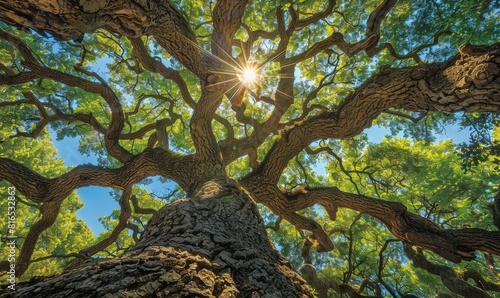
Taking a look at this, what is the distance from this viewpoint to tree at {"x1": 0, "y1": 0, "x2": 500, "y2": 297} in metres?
2.20

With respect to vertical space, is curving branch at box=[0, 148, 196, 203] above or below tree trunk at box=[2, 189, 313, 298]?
above

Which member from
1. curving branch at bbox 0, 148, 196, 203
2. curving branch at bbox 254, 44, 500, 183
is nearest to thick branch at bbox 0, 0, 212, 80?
curving branch at bbox 0, 148, 196, 203

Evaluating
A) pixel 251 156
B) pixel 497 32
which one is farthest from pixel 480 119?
pixel 251 156

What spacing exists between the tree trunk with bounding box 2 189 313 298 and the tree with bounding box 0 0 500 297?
0.01 m

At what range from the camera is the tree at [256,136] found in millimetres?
2198

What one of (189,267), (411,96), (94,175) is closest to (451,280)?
(411,96)

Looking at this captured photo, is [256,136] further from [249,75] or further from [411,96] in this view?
[411,96]

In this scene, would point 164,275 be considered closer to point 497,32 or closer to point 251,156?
point 251,156

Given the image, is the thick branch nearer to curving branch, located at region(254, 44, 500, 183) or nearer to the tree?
the tree

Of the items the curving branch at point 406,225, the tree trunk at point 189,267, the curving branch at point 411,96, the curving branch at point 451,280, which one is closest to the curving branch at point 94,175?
the curving branch at point 406,225

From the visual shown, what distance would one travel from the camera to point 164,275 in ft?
5.02

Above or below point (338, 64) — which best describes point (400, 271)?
below

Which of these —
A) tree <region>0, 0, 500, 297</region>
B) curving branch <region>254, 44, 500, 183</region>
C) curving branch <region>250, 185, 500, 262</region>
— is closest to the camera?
tree <region>0, 0, 500, 297</region>

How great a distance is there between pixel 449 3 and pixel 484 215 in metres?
6.82
